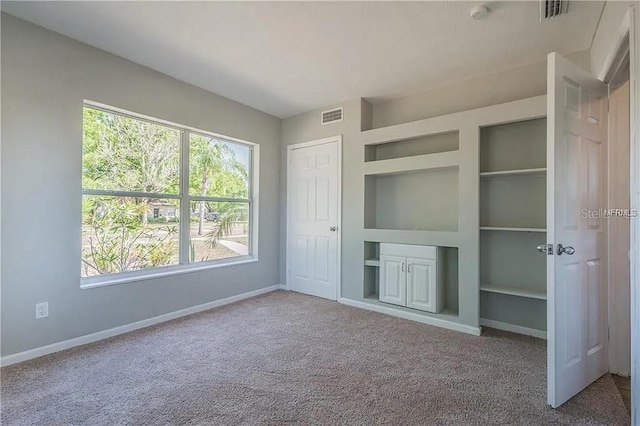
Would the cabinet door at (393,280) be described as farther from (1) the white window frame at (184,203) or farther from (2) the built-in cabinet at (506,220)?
(1) the white window frame at (184,203)

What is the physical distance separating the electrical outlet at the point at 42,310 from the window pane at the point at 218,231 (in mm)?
1362

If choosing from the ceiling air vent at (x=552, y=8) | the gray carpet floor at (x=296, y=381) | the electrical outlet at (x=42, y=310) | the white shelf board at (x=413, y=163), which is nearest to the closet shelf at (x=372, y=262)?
the gray carpet floor at (x=296, y=381)

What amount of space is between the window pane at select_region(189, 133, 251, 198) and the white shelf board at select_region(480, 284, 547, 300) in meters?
3.17

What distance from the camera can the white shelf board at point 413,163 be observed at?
10.3 feet

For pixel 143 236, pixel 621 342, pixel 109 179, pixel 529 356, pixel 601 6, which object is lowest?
pixel 529 356

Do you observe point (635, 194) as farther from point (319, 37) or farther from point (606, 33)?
point (319, 37)

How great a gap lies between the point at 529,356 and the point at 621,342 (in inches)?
23.1

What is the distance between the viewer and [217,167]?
396 centimetres

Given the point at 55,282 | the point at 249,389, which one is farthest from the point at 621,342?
the point at 55,282

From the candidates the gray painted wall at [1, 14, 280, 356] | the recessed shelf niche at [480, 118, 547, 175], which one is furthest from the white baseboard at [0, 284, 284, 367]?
the recessed shelf niche at [480, 118, 547, 175]

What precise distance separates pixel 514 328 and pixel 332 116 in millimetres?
3182

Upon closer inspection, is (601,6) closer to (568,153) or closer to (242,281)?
(568,153)

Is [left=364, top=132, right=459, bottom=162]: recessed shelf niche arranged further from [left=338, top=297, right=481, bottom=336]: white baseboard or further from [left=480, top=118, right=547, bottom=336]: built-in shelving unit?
[left=338, top=297, right=481, bottom=336]: white baseboard

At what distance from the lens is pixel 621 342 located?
7.08 feet
